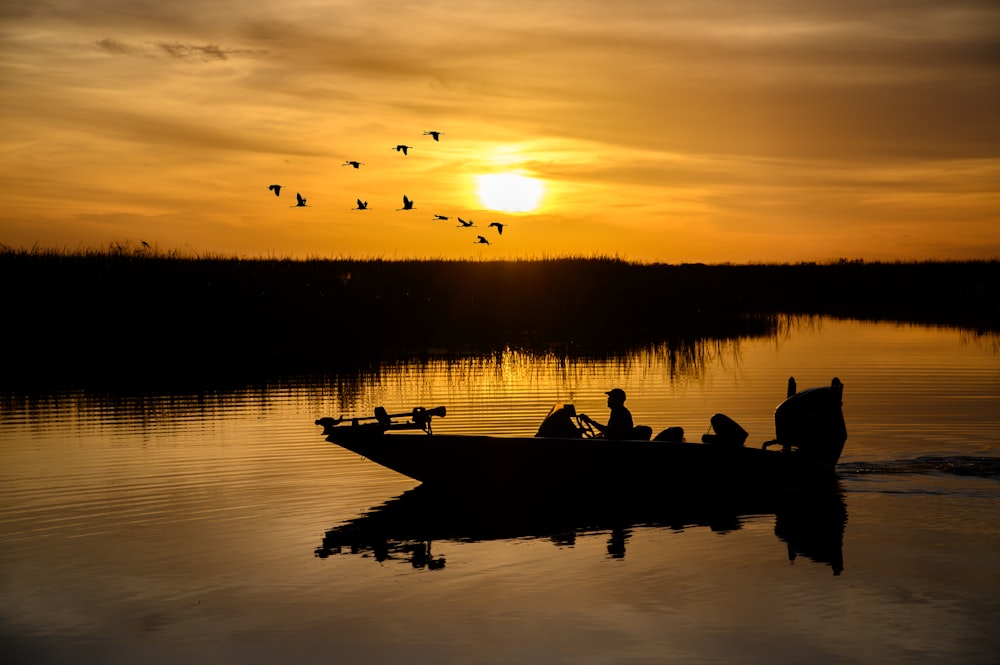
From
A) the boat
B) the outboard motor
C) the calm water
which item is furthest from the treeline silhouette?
the outboard motor

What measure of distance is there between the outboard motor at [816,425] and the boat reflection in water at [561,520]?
24.0 inches

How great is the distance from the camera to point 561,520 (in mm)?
14164

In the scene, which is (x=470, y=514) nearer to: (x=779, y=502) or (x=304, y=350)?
(x=779, y=502)

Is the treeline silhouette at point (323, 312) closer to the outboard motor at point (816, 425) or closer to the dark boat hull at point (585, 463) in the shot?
the dark boat hull at point (585, 463)

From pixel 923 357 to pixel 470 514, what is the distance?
A: 22.0 m

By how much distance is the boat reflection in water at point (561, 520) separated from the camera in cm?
1259

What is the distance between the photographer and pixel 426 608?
10.3 meters

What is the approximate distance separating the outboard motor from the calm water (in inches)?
24.7

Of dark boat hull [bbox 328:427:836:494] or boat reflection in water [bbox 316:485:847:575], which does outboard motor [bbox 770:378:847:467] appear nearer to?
dark boat hull [bbox 328:427:836:494]

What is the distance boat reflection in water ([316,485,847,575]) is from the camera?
12586 mm

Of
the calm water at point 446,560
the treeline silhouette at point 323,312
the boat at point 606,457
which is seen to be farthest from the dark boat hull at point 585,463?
the treeline silhouette at point 323,312

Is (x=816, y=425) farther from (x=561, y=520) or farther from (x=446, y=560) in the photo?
(x=446, y=560)

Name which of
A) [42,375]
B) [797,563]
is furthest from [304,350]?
[797,563]

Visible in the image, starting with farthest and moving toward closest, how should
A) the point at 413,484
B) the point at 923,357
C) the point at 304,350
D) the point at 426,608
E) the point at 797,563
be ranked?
the point at 304,350 < the point at 923,357 < the point at 413,484 < the point at 797,563 < the point at 426,608
